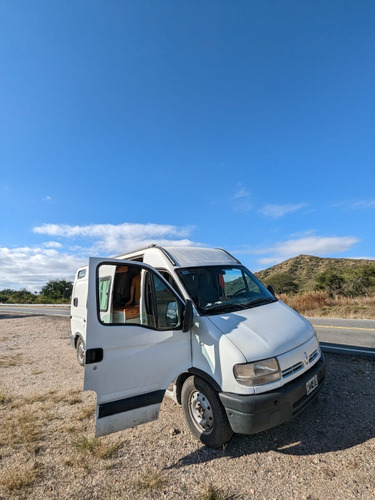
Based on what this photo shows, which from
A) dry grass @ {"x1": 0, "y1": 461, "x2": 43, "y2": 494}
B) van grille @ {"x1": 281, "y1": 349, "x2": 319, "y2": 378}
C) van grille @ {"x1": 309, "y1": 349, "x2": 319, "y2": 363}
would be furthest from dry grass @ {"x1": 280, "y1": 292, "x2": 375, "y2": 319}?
dry grass @ {"x1": 0, "y1": 461, "x2": 43, "y2": 494}

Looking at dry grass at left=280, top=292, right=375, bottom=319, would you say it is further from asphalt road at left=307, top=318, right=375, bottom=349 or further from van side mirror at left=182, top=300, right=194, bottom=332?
van side mirror at left=182, top=300, right=194, bottom=332

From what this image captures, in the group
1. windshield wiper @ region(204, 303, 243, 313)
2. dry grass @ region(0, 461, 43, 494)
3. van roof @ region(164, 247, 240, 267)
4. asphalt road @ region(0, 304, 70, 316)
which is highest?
asphalt road @ region(0, 304, 70, 316)

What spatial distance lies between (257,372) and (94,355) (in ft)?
5.63

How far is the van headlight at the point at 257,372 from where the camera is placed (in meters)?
2.76

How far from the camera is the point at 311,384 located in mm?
3092

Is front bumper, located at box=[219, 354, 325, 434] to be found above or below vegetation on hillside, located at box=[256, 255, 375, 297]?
below

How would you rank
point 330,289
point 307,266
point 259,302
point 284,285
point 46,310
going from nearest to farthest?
point 259,302 → point 330,289 → point 46,310 → point 284,285 → point 307,266

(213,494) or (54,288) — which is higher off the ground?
(54,288)

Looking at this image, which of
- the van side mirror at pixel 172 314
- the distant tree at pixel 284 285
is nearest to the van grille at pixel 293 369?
the van side mirror at pixel 172 314

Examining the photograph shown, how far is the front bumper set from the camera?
105 inches

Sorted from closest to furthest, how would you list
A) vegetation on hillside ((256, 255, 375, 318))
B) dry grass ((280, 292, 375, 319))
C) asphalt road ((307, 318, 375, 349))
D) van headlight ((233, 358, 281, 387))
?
van headlight ((233, 358, 281, 387)) → asphalt road ((307, 318, 375, 349)) → dry grass ((280, 292, 375, 319)) → vegetation on hillside ((256, 255, 375, 318))

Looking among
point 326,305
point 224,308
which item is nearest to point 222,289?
point 224,308

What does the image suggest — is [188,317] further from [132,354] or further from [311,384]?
[311,384]

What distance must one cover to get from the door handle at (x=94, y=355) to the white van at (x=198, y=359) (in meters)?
0.01
